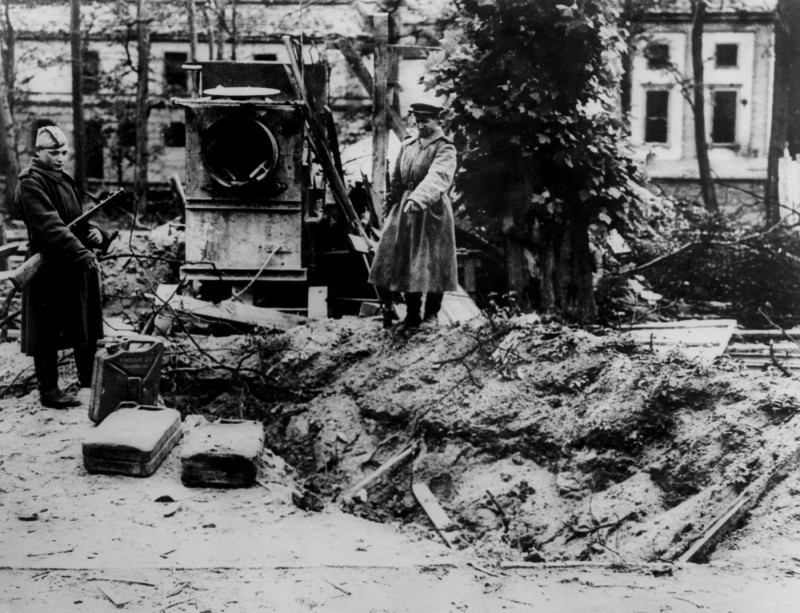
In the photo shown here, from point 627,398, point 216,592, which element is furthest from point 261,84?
point 216,592

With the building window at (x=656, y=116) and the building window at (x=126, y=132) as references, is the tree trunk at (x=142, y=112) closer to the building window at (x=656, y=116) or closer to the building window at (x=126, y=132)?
the building window at (x=126, y=132)

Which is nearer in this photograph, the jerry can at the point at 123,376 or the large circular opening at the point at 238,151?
the jerry can at the point at 123,376

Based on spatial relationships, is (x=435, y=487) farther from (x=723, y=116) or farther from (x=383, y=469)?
(x=723, y=116)

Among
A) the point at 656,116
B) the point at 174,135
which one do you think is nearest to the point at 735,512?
the point at 174,135

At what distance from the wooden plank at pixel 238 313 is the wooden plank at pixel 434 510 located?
12.4ft

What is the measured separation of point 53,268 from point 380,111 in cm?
603

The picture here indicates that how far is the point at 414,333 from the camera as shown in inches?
309

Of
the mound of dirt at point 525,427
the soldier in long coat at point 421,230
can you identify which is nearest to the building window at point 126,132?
the mound of dirt at point 525,427

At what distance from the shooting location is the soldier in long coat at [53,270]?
6.66m

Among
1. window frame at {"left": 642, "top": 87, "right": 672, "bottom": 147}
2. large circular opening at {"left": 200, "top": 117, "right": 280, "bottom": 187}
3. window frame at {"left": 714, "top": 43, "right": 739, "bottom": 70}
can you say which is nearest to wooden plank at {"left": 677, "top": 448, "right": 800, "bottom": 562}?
large circular opening at {"left": 200, "top": 117, "right": 280, "bottom": 187}

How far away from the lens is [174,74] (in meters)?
28.5

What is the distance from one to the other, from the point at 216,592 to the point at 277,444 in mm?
3090

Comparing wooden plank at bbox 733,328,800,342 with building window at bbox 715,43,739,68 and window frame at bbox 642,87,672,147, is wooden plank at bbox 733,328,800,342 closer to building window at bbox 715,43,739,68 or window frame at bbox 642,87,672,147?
window frame at bbox 642,87,672,147

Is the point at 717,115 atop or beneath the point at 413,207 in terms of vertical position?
atop
